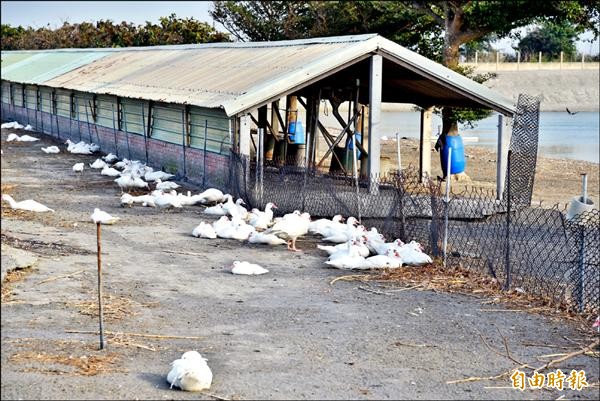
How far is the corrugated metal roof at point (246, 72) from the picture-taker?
1831 centimetres

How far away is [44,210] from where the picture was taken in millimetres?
17422

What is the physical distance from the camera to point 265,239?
14227mm

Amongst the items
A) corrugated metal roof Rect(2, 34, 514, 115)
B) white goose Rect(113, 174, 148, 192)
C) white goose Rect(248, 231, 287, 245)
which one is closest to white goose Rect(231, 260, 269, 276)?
white goose Rect(248, 231, 287, 245)

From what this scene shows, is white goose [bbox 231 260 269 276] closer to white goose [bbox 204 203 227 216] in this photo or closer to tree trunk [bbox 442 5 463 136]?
white goose [bbox 204 203 227 216]

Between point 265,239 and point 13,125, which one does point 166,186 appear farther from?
point 13,125

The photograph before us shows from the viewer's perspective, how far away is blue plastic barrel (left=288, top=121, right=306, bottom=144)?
27.9m

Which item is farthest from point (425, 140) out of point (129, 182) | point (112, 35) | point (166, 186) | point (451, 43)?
point (112, 35)

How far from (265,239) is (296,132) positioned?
15.4 m

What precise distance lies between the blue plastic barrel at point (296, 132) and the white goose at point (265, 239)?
1299 cm

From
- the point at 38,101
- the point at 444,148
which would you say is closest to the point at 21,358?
the point at 444,148

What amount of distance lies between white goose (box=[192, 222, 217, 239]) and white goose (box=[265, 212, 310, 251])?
38.9 inches

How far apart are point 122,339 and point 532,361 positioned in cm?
353

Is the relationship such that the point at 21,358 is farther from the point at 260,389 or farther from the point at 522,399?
the point at 522,399

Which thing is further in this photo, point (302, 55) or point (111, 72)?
point (111, 72)
